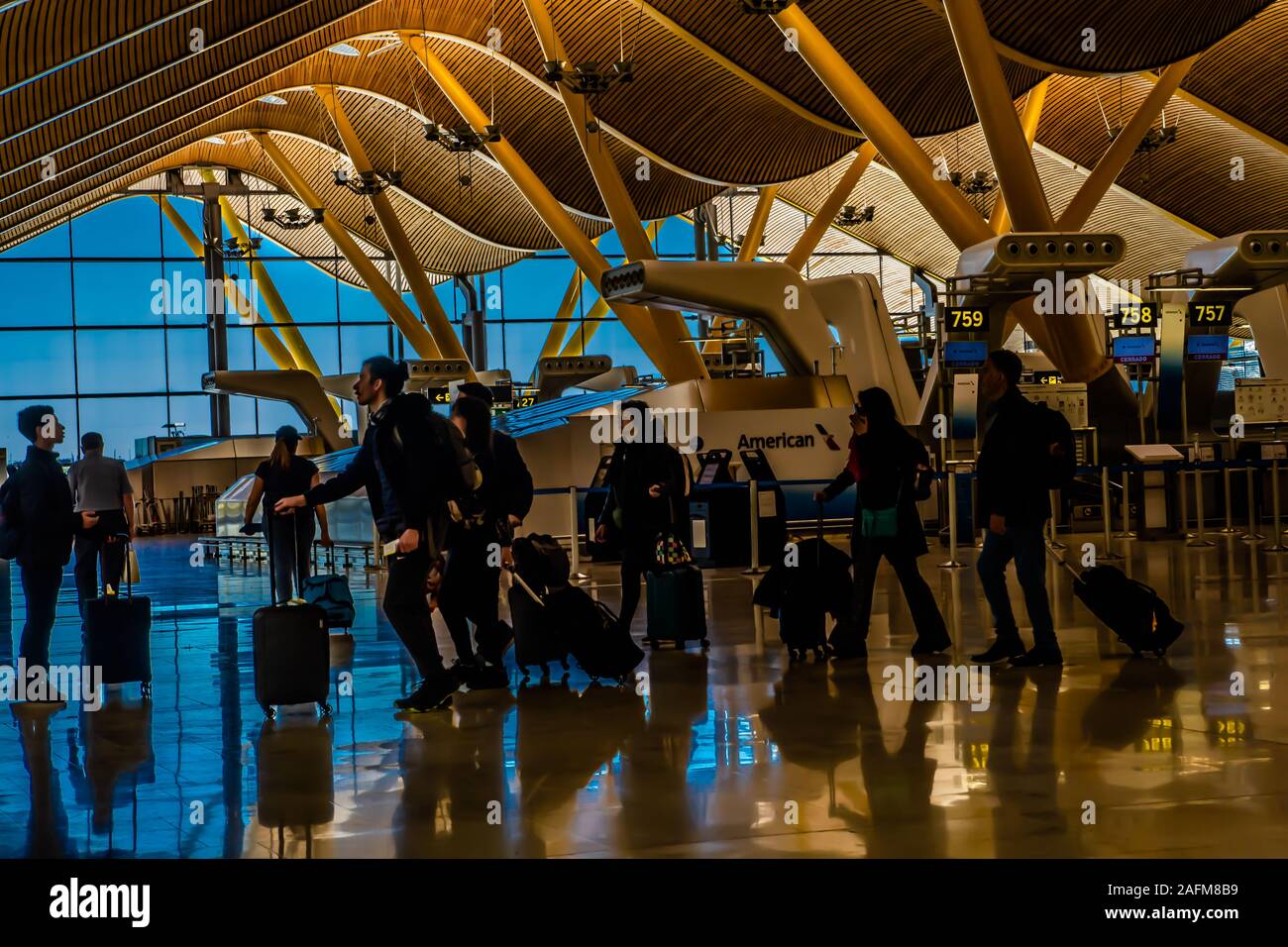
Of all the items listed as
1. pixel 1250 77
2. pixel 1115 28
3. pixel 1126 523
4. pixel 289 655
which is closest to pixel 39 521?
pixel 289 655

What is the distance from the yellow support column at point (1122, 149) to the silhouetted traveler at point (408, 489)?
850 inches

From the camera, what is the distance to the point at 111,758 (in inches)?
243

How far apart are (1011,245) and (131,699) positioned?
12314mm

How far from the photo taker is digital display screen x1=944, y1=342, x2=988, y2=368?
17.4m

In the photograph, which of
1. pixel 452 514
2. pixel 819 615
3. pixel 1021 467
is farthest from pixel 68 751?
pixel 1021 467

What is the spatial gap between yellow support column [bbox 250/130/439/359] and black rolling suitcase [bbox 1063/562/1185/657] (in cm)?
3532

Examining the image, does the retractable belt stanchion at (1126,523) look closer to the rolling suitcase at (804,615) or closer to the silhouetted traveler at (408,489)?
the rolling suitcase at (804,615)

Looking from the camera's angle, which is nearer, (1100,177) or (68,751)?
(68,751)

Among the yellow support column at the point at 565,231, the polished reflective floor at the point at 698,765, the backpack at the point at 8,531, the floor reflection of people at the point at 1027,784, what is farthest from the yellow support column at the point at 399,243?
the floor reflection of people at the point at 1027,784

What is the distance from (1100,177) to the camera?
2775cm

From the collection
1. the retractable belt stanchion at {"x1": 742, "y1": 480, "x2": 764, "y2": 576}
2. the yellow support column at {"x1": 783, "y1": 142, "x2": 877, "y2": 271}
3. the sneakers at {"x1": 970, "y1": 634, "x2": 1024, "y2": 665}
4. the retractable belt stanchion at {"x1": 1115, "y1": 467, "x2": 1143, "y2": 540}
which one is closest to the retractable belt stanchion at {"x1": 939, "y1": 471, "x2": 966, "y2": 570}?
the retractable belt stanchion at {"x1": 742, "y1": 480, "x2": 764, "y2": 576}

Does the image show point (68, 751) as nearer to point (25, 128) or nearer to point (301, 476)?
point (301, 476)

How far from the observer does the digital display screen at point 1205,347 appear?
18500 millimetres

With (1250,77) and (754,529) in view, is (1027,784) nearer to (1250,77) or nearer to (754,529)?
(754,529)
